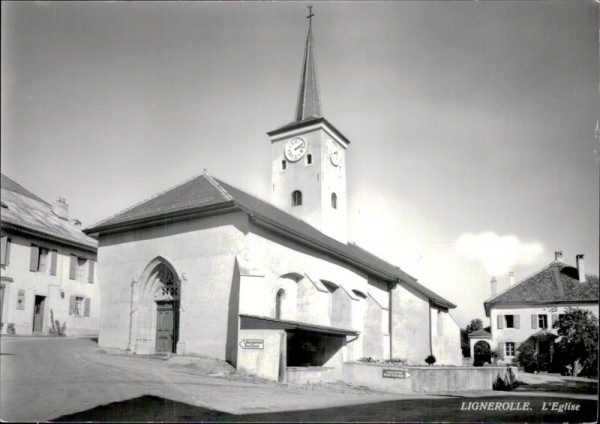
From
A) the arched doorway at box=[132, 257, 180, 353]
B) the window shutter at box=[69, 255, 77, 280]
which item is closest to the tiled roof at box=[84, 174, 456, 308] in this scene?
the arched doorway at box=[132, 257, 180, 353]

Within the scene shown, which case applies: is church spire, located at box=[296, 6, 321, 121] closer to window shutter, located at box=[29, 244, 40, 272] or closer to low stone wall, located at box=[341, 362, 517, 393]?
window shutter, located at box=[29, 244, 40, 272]

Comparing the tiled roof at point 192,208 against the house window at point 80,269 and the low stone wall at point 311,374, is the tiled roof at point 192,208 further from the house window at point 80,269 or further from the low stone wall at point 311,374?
the house window at point 80,269

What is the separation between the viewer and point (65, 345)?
776 inches

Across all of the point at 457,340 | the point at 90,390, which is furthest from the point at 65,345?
the point at 457,340

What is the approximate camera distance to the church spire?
34438 mm

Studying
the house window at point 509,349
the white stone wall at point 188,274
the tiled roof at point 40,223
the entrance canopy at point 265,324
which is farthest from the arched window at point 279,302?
the house window at point 509,349

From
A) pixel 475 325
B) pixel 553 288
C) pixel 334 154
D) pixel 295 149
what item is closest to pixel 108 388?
pixel 553 288

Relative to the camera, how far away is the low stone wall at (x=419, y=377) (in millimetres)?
19219

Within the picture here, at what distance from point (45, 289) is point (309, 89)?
66.5 feet

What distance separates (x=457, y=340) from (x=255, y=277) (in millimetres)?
27349

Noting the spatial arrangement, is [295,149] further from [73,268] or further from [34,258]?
[34,258]

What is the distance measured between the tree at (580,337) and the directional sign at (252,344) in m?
9.83

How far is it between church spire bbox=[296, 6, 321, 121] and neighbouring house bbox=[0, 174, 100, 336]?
51.2ft

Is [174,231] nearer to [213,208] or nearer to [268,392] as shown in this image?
[213,208]
